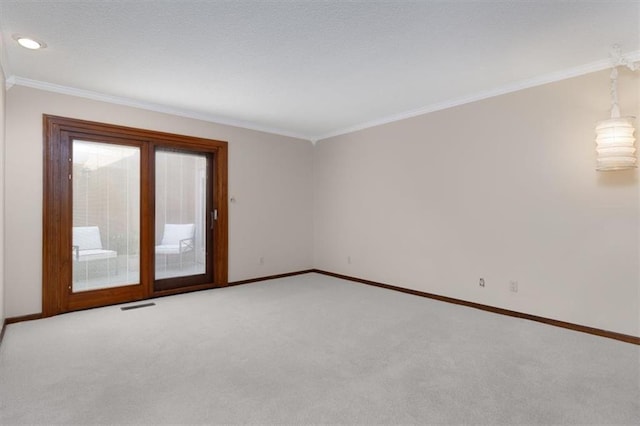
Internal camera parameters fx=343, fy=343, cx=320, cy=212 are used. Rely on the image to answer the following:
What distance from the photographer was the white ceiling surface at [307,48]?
234 centimetres

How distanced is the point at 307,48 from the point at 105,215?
309 cm

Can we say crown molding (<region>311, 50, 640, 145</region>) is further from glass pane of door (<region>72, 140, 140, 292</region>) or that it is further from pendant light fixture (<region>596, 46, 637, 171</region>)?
glass pane of door (<region>72, 140, 140, 292</region>)

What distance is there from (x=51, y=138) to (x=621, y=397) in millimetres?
5343

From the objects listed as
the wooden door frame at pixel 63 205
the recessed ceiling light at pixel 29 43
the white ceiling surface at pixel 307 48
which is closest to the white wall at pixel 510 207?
the white ceiling surface at pixel 307 48

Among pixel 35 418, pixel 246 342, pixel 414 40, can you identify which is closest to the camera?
pixel 35 418

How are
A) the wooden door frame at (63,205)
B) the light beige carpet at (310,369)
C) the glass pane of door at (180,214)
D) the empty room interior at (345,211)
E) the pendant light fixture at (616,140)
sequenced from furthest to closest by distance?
1. the glass pane of door at (180,214)
2. the wooden door frame at (63,205)
3. the pendant light fixture at (616,140)
4. the empty room interior at (345,211)
5. the light beige carpet at (310,369)

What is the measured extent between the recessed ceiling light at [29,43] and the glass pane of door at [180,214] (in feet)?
5.90

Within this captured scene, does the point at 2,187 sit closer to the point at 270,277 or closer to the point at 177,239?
the point at 177,239

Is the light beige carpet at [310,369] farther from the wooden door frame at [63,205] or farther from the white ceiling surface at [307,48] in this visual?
A: the white ceiling surface at [307,48]

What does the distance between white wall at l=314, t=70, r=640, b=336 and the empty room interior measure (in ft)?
0.07

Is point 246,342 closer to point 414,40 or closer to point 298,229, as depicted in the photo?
point 414,40

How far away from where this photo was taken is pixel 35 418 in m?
1.87

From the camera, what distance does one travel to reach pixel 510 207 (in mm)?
3779

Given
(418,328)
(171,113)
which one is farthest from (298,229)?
(418,328)
